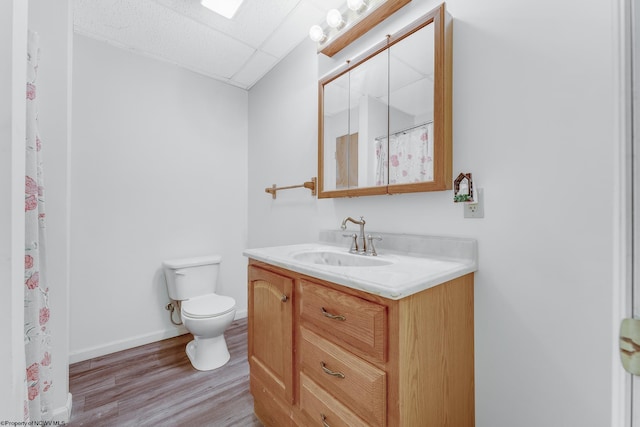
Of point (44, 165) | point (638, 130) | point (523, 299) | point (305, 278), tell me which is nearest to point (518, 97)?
point (523, 299)

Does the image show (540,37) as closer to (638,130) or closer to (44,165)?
(638,130)

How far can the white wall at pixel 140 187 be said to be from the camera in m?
1.96

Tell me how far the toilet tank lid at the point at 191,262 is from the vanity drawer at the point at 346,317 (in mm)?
1431

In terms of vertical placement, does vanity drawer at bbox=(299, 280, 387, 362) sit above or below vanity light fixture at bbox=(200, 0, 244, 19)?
below

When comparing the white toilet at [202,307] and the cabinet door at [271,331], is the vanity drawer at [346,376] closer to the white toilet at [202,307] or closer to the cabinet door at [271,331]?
the cabinet door at [271,331]

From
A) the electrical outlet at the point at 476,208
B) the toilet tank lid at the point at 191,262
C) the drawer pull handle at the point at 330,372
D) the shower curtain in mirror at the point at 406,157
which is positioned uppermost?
the shower curtain in mirror at the point at 406,157

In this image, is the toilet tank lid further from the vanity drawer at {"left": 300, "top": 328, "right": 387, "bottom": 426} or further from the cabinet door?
the vanity drawer at {"left": 300, "top": 328, "right": 387, "bottom": 426}

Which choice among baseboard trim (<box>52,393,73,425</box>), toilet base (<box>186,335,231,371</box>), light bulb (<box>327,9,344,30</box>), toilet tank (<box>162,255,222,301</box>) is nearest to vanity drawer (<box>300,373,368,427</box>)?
toilet base (<box>186,335,231,371</box>)

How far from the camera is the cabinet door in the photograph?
3.85 ft

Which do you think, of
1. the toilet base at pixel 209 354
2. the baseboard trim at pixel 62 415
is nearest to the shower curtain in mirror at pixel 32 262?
the baseboard trim at pixel 62 415

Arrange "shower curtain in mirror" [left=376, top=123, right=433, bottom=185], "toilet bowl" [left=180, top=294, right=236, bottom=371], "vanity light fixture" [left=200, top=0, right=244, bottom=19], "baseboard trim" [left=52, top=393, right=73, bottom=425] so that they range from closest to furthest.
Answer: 1. "shower curtain in mirror" [left=376, top=123, right=433, bottom=185]
2. "baseboard trim" [left=52, top=393, right=73, bottom=425]
3. "vanity light fixture" [left=200, top=0, right=244, bottom=19]
4. "toilet bowl" [left=180, top=294, right=236, bottom=371]

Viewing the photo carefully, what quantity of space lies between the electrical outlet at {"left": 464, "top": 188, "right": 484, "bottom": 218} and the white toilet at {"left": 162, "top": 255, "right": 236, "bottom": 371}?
1604 mm

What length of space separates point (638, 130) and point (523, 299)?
893 mm

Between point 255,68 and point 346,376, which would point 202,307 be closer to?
point 346,376
